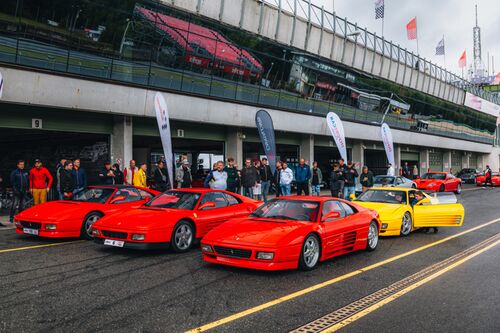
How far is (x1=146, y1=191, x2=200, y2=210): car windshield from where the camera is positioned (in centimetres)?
871

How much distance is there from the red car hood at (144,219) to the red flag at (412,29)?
35.6m

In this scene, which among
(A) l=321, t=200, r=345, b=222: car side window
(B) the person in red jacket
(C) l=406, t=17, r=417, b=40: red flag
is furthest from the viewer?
(C) l=406, t=17, r=417, b=40: red flag

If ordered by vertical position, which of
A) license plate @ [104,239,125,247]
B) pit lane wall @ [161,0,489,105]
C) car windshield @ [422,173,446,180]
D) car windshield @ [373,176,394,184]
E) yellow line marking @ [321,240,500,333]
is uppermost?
pit lane wall @ [161,0,489,105]

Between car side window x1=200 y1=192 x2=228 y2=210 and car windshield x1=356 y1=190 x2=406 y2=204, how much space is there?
12.5 feet

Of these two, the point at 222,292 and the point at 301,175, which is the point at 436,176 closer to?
the point at 301,175

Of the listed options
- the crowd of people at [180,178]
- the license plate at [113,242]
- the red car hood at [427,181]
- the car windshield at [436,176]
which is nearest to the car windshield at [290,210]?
the license plate at [113,242]

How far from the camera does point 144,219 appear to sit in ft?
26.1

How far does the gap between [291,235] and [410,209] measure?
5.21 m

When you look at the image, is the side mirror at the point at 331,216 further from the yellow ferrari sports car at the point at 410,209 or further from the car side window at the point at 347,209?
the yellow ferrari sports car at the point at 410,209

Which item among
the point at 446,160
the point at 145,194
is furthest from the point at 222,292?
the point at 446,160

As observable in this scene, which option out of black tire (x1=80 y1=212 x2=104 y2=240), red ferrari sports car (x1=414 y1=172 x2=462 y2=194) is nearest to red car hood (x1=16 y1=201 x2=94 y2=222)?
black tire (x1=80 y1=212 x2=104 y2=240)

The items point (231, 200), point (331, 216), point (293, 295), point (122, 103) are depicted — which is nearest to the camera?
point (293, 295)

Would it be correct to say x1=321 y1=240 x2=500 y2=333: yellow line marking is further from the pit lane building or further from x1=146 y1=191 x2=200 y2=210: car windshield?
the pit lane building

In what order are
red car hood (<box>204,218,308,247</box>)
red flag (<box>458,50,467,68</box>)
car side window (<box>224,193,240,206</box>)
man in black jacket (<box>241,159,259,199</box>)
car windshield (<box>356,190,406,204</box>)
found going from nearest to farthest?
red car hood (<box>204,218,308,247</box>), car side window (<box>224,193,240,206</box>), car windshield (<box>356,190,406,204</box>), man in black jacket (<box>241,159,259,199</box>), red flag (<box>458,50,467,68</box>)
